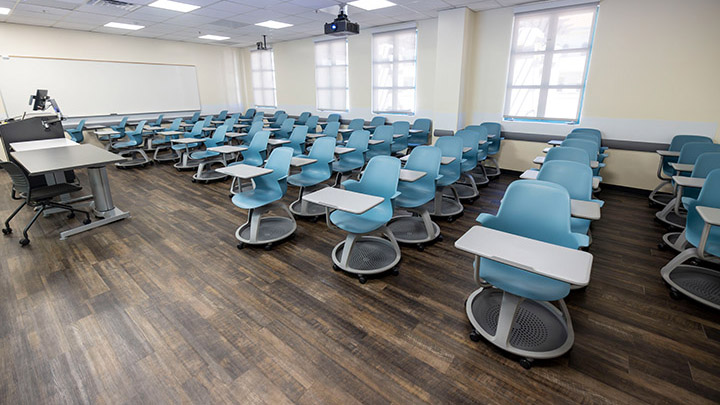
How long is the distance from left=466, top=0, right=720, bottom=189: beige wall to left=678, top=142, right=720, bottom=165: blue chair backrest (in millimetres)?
968

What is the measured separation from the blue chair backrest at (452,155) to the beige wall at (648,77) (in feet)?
9.14

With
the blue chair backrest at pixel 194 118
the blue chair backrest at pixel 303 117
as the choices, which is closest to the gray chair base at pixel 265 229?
the blue chair backrest at pixel 303 117

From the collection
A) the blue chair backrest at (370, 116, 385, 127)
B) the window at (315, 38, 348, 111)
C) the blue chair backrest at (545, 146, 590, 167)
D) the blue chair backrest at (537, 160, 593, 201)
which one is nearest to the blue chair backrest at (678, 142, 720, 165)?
the blue chair backrest at (545, 146, 590, 167)

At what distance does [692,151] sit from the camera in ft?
13.9

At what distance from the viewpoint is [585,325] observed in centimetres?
238

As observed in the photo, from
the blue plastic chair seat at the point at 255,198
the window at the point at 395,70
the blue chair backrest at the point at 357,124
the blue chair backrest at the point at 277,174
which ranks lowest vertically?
the blue plastic chair seat at the point at 255,198

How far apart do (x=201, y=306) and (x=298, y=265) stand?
921 mm

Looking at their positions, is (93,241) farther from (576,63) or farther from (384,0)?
(576,63)

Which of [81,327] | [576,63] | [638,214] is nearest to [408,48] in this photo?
[576,63]

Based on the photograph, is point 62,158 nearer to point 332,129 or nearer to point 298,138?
point 298,138

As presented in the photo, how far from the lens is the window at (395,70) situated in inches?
294

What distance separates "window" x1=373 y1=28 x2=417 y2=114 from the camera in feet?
24.5

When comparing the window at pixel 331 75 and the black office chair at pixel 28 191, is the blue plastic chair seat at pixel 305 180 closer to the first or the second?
the black office chair at pixel 28 191

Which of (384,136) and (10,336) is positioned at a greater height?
(384,136)
